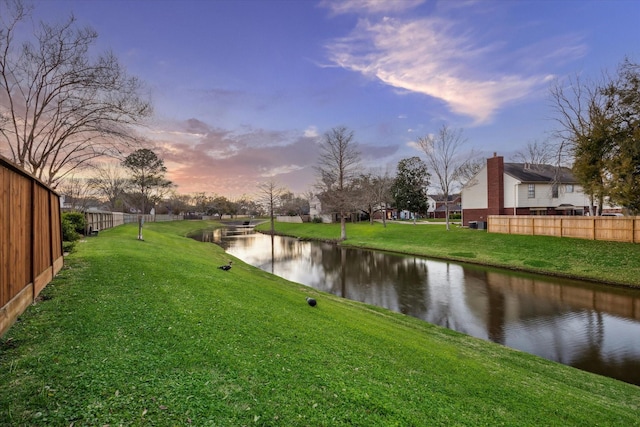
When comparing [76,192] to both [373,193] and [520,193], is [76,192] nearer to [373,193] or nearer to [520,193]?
[373,193]

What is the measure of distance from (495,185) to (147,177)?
56.4 meters

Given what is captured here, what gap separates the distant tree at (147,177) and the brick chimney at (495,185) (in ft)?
169

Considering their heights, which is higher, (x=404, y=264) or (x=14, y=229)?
(x=14, y=229)

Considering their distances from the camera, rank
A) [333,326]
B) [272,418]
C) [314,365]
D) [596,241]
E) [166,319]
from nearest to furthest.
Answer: [272,418] → [314,365] → [166,319] → [333,326] → [596,241]

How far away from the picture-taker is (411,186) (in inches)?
2207

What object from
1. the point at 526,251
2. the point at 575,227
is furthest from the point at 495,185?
the point at 526,251

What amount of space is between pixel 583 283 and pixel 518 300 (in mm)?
6080

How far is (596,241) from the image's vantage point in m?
21.4

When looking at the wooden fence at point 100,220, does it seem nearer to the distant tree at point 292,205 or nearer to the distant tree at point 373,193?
the distant tree at point 373,193

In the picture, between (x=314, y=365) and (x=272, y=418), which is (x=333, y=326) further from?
(x=272, y=418)

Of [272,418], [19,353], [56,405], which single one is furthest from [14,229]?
[272,418]

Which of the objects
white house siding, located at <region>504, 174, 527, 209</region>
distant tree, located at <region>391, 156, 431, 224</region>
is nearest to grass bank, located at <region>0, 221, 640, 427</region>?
white house siding, located at <region>504, 174, 527, 209</region>

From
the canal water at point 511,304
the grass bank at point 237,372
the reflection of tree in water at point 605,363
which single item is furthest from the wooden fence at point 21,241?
the reflection of tree in water at point 605,363

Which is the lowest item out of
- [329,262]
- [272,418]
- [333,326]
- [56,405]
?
[329,262]
